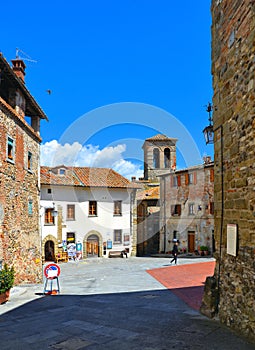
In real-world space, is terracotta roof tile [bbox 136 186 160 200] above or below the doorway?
above

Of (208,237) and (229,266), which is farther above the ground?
(229,266)

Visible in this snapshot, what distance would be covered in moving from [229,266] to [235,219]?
943 mm

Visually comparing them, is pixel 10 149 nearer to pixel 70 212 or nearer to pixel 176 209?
pixel 70 212

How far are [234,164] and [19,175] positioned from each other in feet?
36.9

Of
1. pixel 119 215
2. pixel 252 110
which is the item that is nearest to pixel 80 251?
pixel 119 215

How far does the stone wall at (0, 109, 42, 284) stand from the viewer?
42.5 ft

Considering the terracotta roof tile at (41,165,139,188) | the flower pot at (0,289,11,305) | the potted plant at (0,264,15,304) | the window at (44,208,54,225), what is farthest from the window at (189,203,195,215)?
the flower pot at (0,289,11,305)

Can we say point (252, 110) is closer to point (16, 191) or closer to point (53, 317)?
point (53, 317)

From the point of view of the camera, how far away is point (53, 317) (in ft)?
25.3

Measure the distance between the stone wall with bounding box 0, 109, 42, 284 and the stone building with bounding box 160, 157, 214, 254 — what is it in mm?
14874

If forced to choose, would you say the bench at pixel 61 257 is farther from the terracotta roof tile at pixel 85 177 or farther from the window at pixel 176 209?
the window at pixel 176 209

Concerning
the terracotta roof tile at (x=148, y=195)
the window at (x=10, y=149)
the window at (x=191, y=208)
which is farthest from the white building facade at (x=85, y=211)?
the window at (x=10, y=149)

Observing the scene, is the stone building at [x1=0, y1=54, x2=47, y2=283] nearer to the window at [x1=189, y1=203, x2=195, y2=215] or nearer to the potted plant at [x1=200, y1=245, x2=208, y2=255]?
the potted plant at [x1=200, y1=245, x2=208, y2=255]

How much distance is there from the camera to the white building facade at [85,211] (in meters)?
26.9
